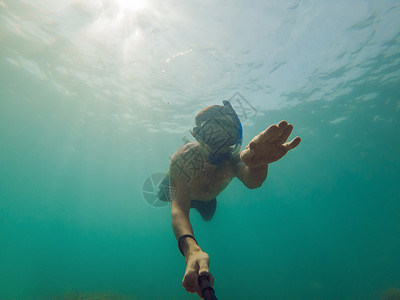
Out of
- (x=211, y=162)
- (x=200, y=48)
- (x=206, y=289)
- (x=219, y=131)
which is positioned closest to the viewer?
(x=206, y=289)

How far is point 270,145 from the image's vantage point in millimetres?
1975

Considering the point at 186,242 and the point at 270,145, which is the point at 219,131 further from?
the point at 186,242

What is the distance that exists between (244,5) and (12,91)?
24127mm

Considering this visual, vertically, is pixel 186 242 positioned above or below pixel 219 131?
below

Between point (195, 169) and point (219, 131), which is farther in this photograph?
point (195, 169)

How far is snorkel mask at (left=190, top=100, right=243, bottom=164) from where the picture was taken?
2.85 m

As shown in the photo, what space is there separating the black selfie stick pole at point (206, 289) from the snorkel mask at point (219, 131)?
72.7 inches

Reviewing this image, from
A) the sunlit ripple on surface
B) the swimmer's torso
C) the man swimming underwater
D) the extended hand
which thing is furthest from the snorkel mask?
the sunlit ripple on surface

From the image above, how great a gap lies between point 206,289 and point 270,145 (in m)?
1.43

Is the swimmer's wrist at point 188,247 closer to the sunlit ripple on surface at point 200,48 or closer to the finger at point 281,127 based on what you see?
the finger at point 281,127

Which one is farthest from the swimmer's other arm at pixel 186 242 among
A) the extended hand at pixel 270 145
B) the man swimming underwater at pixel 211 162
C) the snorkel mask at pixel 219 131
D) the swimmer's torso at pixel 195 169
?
the extended hand at pixel 270 145

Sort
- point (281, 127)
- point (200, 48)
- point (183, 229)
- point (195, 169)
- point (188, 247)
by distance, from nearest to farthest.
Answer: point (281, 127)
point (188, 247)
point (183, 229)
point (195, 169)
point (200, 48)

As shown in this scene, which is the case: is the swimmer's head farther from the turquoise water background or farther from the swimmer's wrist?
the turquoise water background

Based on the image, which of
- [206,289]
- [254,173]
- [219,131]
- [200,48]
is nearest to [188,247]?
[206,289]
